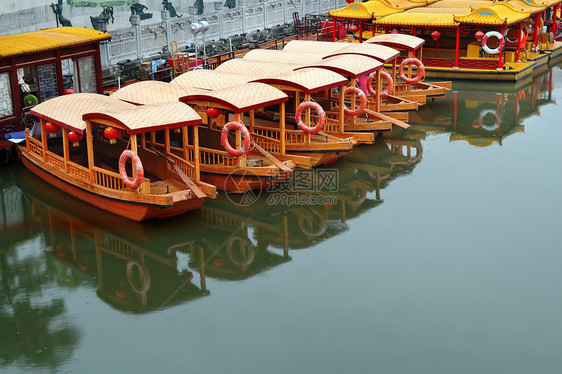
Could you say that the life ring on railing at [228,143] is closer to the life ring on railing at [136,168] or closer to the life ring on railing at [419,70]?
the life ring on railing at [136,168]

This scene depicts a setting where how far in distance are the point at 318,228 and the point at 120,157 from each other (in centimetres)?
423

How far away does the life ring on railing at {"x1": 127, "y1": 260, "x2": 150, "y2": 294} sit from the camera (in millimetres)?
12836

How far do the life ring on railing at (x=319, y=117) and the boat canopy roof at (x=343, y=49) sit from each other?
4.16m

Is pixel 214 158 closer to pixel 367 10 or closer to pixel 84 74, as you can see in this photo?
pixel 84 74

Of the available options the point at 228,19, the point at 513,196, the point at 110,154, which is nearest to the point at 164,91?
the point at 110,154

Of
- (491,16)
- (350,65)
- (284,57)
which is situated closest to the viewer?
(350,65)

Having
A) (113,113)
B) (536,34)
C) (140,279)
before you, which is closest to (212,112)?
(113,113)

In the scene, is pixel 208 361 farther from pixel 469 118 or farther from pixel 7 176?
pixel 469 118

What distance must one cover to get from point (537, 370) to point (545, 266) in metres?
3.45

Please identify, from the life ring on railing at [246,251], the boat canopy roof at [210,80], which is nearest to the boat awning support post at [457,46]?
the boat canopy roof at [210,80]

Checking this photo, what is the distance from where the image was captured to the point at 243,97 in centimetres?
1642

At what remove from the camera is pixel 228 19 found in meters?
32.1

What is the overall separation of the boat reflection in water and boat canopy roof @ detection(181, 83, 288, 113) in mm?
6882

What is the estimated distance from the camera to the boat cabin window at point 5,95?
19031mm
